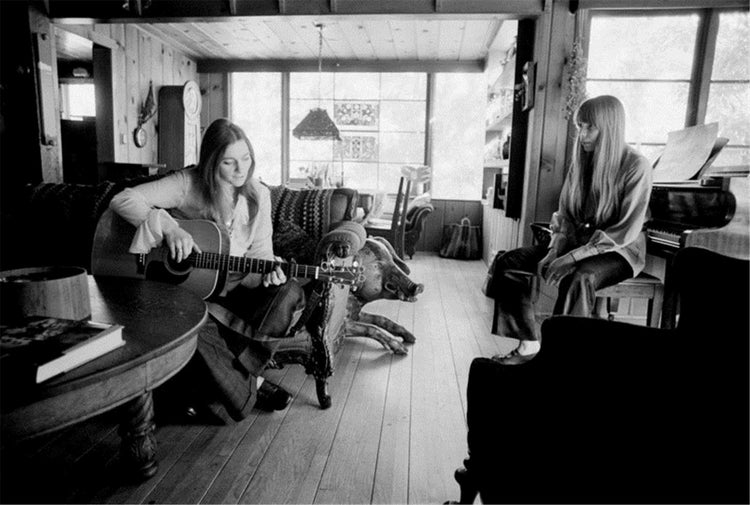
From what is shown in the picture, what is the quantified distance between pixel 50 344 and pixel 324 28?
4.91m

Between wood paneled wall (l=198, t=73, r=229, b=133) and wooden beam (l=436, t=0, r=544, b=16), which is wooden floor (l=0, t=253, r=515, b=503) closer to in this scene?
wooden beam (l=436, t=0, r=544, b=16)

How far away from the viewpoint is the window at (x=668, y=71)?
3.28 metres

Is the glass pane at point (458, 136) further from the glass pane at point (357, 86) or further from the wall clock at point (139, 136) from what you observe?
the wall clock at point (139, 136)

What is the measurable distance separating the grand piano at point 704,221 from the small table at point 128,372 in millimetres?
1521

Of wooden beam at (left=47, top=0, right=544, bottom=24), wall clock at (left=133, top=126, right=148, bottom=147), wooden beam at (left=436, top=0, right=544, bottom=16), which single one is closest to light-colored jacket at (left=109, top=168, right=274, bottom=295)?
wooden beam at (left=47, top=0, right=544, bottom=24)

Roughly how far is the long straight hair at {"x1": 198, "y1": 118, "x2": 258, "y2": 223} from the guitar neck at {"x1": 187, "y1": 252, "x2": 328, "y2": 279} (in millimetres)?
209

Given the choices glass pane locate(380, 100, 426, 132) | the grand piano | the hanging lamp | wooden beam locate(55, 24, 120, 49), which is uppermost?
wooden beam locate(55, 24, 120, 49)

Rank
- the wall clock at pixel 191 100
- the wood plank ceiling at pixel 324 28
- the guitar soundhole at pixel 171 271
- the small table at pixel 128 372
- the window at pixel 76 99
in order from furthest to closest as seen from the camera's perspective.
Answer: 1. the window at pixel 76 99
2. the wall clock at pixel 191 100
3. the wood plank ceiling at pixel 324 28
4. the guitar soundhole at pixel 171 271
5. the small table at pixel 128 372

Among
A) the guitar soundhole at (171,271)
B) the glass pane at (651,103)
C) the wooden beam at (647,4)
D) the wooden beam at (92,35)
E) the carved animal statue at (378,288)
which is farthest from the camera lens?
the wooden beam at (92,35)

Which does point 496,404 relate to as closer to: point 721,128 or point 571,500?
point 571,500

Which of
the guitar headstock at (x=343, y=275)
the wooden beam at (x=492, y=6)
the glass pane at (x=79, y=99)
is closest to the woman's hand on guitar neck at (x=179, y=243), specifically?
the guitar headstock at (x=343, y=275)

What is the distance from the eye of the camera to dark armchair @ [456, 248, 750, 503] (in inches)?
23.9

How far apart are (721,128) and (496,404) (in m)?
3.58

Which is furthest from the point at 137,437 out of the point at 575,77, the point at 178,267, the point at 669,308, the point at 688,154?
the point at 575,77
